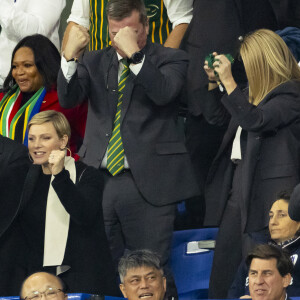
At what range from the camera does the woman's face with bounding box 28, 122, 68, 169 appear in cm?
664

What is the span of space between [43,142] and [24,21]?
1764 millimetres

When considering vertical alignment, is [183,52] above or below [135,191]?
above

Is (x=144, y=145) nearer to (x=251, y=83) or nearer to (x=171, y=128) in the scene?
(x=171, y=128)

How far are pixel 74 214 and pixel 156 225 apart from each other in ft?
2.13

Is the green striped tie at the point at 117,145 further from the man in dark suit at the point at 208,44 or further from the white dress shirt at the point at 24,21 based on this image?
the white dress shirt at the point at 24,21

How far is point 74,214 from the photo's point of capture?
6293 mm

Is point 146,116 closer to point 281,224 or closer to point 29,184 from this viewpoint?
point 29,184

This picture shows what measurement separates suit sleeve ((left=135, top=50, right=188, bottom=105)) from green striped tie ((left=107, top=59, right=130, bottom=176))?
23 cm

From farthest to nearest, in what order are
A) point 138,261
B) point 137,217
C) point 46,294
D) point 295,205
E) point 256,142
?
point 137,217 < point 256,142 < point 138,261 < point 46,294 < point 295,205

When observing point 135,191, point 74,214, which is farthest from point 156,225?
point 74,214

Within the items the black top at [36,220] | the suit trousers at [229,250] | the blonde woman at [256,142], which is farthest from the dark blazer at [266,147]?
the black top at [36,220]

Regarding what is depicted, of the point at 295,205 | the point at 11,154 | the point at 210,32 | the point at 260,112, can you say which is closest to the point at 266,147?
the point at 260,112

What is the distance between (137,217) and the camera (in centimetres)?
677

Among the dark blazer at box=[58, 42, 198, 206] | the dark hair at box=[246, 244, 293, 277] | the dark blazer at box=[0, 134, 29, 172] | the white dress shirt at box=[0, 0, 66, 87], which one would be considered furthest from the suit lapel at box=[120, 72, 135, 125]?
the white dress shirt at box=[0, 0, 66, 87]
